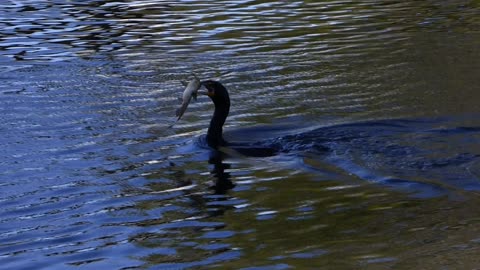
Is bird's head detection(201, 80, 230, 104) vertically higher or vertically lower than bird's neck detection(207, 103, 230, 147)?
higher

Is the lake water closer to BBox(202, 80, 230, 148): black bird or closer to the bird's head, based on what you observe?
BBox(202, 80, 230, 148): black bird

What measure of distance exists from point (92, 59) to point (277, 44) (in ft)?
11.4

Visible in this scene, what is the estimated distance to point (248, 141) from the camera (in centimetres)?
1363

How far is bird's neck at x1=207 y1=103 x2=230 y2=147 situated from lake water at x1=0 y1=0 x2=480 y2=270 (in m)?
0.32

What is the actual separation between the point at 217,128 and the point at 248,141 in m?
0.55

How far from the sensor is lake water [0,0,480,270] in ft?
29.8

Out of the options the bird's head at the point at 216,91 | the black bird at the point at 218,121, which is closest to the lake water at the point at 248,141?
the black bird at the point at 218,121

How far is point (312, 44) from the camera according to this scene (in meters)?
19.9

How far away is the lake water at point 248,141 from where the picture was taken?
9.09 metres

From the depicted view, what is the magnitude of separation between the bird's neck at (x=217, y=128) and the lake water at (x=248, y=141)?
316 millimetres

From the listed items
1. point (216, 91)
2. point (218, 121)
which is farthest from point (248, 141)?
point (216, 91)

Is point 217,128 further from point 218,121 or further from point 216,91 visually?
point 216,91

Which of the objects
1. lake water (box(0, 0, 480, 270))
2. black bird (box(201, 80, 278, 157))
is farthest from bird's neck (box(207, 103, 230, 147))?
lake water (box(0, 0, 480, 270))

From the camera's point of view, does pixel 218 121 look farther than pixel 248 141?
No
